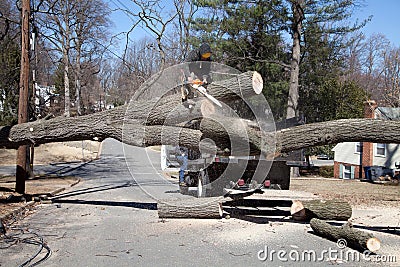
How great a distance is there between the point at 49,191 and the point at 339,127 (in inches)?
368

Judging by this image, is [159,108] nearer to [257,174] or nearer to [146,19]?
[257,174]

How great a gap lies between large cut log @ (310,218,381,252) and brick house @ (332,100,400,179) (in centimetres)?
1675

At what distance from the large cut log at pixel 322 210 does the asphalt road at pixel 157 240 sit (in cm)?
32

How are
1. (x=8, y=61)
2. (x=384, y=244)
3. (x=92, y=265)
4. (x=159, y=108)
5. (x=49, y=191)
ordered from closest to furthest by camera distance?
(x=92, y=265)
(x=384, y=244)
(x=159, y=108)
(x=49, y=191)
(x=8, y=61)

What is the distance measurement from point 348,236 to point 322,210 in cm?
194

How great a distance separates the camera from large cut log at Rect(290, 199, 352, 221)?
350 inches

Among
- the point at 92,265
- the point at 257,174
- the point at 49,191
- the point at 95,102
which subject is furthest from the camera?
the point at 95,102

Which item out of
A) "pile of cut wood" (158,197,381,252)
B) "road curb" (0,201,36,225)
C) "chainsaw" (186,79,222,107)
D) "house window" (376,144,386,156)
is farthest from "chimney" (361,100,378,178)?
"road curb" (0,201,36,225)

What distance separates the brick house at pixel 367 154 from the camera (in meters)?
23.5

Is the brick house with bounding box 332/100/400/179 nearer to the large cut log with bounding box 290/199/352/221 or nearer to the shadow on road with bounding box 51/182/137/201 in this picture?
the shadow on road with bounding box 51/182/137/201

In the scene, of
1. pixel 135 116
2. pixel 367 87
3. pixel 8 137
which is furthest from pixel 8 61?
pixel 367 87

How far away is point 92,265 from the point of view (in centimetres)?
606

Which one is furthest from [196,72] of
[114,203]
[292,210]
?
[114,203]

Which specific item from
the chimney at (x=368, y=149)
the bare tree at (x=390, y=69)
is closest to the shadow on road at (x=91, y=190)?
the chimney at (x=368, y=149)
